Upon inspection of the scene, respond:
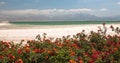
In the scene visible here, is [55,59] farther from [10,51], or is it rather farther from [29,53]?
[10,51]

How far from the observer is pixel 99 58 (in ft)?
24.0

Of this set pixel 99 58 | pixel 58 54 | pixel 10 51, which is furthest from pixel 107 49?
pixel 10 51

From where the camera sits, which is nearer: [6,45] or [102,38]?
[6,45]

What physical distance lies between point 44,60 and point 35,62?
0.79 ft

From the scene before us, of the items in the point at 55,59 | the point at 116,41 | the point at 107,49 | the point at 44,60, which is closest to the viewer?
the point at 55,59

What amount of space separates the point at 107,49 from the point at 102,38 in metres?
2.41

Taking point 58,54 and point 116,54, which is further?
point 116,54

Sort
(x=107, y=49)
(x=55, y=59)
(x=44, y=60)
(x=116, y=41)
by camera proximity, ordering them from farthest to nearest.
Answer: (x=116, y=41)
(x=107, y=49)
(x=44, y=60)
(x=55, y=59)

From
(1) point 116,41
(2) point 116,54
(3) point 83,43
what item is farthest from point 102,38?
(2) point 116,54

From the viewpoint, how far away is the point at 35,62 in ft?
24.6

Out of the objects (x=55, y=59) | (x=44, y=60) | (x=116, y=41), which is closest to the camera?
(x=55, y=59)

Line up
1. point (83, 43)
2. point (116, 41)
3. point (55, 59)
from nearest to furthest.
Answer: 1. point (55, 59)
2. point (83, 43)
3. point (116, 41)

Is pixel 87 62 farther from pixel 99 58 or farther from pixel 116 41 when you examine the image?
pixel 116 41

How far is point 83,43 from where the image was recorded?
10016 millimetres
